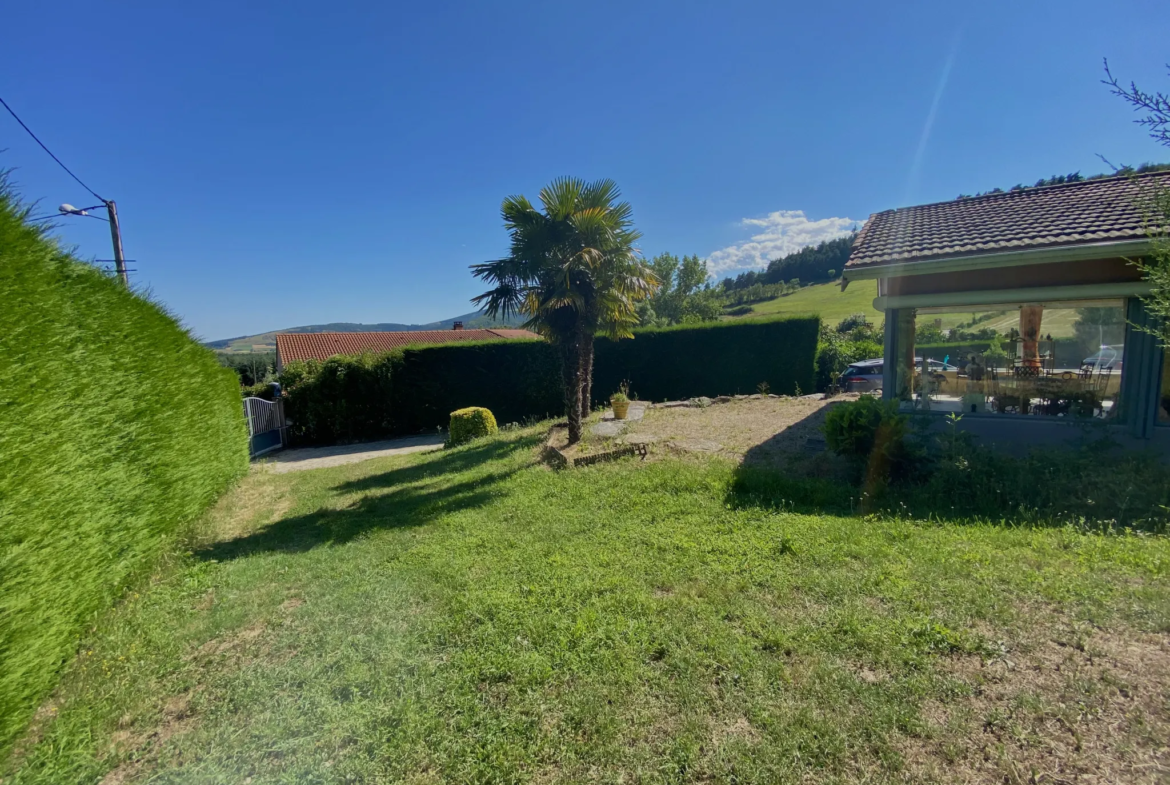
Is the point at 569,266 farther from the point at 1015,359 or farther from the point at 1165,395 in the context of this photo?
the point at 1165,395

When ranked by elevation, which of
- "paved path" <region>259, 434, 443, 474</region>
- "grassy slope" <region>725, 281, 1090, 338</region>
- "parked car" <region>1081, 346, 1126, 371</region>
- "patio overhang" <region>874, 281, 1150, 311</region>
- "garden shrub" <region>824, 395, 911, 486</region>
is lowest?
"paved path" <region>259, 434, 443, 474</region>

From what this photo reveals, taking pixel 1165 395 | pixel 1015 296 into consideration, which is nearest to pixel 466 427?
pixel 1015 296

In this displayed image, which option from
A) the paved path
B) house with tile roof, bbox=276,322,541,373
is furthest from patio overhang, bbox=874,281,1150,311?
house with tile roof, bbox=276,322,541,373

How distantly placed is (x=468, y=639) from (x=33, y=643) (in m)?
2.23

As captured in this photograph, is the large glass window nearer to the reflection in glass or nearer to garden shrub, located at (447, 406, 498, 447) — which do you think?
the reflection in glass

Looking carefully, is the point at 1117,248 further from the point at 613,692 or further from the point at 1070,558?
the point at 613,692

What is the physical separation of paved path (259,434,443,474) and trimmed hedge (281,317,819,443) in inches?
35.5

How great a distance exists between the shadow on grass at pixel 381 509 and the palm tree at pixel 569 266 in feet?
8.46

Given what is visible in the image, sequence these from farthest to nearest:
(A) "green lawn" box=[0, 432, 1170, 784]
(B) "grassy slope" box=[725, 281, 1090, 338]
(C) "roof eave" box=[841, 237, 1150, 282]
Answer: (B) "grassy slope" box=[725, 281, 1090, 338], (C) "roof eave" box=[841, 237, 1150, 282], (A) "green lawn" box=[0, 432, 1170, 784]

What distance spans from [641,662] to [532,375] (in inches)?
548

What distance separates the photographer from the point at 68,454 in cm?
315

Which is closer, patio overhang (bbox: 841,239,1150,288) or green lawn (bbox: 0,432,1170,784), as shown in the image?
green lawn (bbox: 0,432,1170,784)

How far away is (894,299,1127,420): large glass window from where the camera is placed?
7.30 metres

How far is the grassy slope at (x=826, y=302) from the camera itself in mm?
44994
